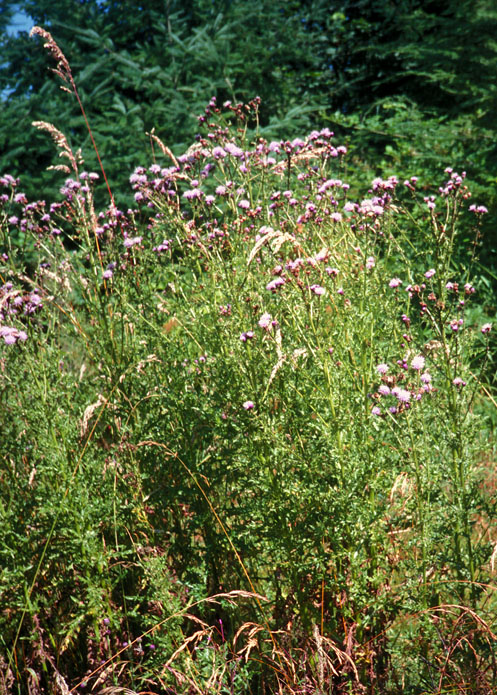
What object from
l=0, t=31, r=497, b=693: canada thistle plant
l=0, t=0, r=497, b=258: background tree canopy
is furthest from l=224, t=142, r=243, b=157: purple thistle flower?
l=0, t=0, r=497, b=258: background tree canopy

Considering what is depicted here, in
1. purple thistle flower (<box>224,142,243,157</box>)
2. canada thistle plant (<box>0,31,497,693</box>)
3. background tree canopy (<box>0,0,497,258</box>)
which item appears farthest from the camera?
background tree canopy (<box>0,0,497,258</box>)

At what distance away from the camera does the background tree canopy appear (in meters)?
6.50

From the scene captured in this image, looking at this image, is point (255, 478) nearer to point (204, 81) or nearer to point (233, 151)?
point (233, 151)

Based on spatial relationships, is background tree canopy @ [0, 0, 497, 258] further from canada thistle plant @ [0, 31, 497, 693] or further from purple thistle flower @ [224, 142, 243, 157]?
canada thistle plant @ [0, 31, 497, 693]

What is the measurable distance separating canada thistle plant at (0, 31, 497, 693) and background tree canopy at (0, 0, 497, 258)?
11.7 ft

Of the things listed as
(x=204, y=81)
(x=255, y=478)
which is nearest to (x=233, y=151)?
(x=255, y=478)

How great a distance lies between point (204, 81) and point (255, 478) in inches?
244

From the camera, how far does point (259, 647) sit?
8.63 feet

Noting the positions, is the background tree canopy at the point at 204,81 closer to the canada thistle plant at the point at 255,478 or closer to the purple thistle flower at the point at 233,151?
the purple thistle flower at the point at 233,151

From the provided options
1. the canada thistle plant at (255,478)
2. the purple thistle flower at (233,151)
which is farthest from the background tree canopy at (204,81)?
the canada thistle plant at (255,478)

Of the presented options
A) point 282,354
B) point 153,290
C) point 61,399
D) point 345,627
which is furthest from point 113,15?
point 345,627

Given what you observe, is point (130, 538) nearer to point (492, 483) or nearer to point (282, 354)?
point (282, 354)

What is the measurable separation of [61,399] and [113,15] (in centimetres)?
713

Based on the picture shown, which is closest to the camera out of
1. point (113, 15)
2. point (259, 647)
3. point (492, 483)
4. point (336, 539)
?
point (336, 539)
